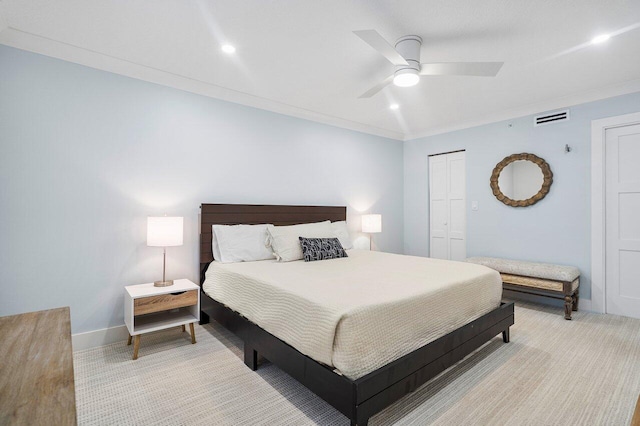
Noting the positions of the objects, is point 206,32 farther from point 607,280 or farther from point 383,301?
point 607,280

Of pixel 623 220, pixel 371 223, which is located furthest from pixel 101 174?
pixel 623 220

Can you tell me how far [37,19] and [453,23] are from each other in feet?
9.86

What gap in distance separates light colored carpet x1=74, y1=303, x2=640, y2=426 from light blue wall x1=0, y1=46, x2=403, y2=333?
66 cm

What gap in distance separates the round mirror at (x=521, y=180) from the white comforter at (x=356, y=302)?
1909 millimetres

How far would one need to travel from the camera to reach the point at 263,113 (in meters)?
3.84

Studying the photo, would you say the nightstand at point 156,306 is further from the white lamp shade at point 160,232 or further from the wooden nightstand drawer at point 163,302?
the white lamp shade at point 160,232

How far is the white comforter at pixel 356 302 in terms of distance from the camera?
65.7 inches

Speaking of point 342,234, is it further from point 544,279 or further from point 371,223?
point 544,279

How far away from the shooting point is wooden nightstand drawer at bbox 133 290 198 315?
99.9 inches

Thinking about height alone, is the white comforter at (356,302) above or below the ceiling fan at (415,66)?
below

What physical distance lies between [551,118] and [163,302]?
4.82 meters

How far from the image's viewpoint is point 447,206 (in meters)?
5.08

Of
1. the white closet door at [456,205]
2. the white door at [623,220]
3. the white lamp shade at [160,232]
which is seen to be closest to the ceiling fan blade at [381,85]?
the white lamp shade at [160,232]

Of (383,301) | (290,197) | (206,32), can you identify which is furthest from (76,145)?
(383,301)
